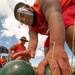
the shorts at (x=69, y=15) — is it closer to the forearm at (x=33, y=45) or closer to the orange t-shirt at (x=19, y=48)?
the forearm at (x=33, y=45)

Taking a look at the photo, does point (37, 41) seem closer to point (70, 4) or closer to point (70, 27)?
point (70, 4)

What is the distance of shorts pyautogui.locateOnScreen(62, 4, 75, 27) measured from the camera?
Answer: 160 cm

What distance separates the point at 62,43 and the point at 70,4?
715 mm

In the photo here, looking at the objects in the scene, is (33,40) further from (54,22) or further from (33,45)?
(54,22)

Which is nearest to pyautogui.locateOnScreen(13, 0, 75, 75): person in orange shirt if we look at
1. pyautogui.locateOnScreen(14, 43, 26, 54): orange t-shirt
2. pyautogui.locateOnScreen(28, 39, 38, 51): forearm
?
pyautogui.locateOnScreen(28, 39, 38, 51): forearm

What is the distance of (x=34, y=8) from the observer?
6.58 feet

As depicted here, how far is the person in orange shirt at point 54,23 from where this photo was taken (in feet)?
3.33

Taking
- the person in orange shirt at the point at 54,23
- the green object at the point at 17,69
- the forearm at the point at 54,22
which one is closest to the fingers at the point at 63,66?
the person in orange shirt at the point at 54,23

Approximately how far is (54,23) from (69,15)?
0.50 m

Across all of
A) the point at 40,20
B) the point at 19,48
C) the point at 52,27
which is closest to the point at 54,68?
the point at 52,27

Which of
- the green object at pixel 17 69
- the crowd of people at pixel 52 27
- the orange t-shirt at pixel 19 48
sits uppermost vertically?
the crowd of people at pixel 52 27

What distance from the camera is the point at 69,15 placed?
169 centimetres

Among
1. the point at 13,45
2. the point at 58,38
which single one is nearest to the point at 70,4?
the point at 58,38

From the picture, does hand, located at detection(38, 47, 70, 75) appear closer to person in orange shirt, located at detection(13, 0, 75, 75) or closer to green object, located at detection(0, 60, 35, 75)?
person in orange shirt, located at detection(13, 0, 75, 75)
